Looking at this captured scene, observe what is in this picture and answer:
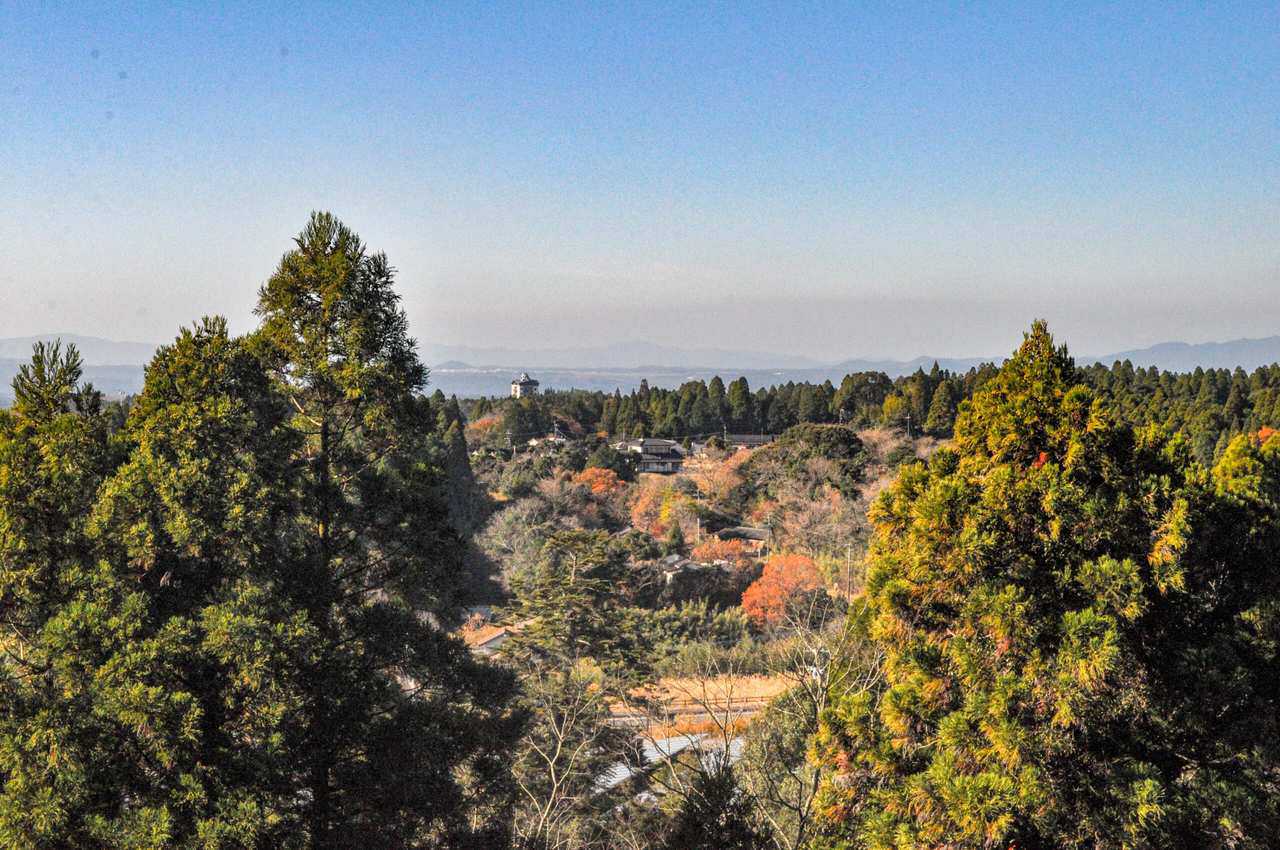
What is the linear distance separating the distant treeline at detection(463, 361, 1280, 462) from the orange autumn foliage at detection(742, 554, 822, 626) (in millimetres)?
17348

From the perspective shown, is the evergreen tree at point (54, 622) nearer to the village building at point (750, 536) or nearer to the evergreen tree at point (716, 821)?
the evergreen tree at point (716, 821)

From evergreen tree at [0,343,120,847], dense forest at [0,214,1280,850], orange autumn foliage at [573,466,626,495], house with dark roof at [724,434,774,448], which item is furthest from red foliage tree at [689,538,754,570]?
evergreen tree at [0,343,120,847]

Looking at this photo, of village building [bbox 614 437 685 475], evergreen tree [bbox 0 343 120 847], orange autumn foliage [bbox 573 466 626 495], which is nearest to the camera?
evergreen tree [bbox 0 343 120 847]

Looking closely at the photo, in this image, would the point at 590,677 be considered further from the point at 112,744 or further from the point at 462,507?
the point at 462,507

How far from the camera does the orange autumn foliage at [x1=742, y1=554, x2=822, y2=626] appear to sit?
817 inches

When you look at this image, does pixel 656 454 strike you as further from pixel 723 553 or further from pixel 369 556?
pixel 369 556

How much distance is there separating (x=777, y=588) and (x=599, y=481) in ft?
43.6

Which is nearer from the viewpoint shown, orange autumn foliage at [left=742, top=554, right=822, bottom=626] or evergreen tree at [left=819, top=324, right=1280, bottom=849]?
evergreen tree at [left=819, top=324, right=1280, bottom=849]

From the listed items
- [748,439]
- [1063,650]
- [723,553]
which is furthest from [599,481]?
[1063,650]

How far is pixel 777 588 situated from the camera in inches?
829

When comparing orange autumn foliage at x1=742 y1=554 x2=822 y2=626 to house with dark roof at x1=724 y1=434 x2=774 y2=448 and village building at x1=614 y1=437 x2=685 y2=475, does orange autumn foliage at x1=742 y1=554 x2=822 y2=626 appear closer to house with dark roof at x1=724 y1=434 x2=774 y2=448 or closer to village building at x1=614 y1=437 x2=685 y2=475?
village building at x1=614 y1=437 x2=685 y2=475

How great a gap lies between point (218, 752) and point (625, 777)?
800 cm

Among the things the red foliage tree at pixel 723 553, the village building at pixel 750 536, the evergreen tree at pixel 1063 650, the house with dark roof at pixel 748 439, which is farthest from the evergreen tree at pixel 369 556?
the house with dark roof at pixel 748 439

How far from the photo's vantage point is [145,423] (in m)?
5.51
